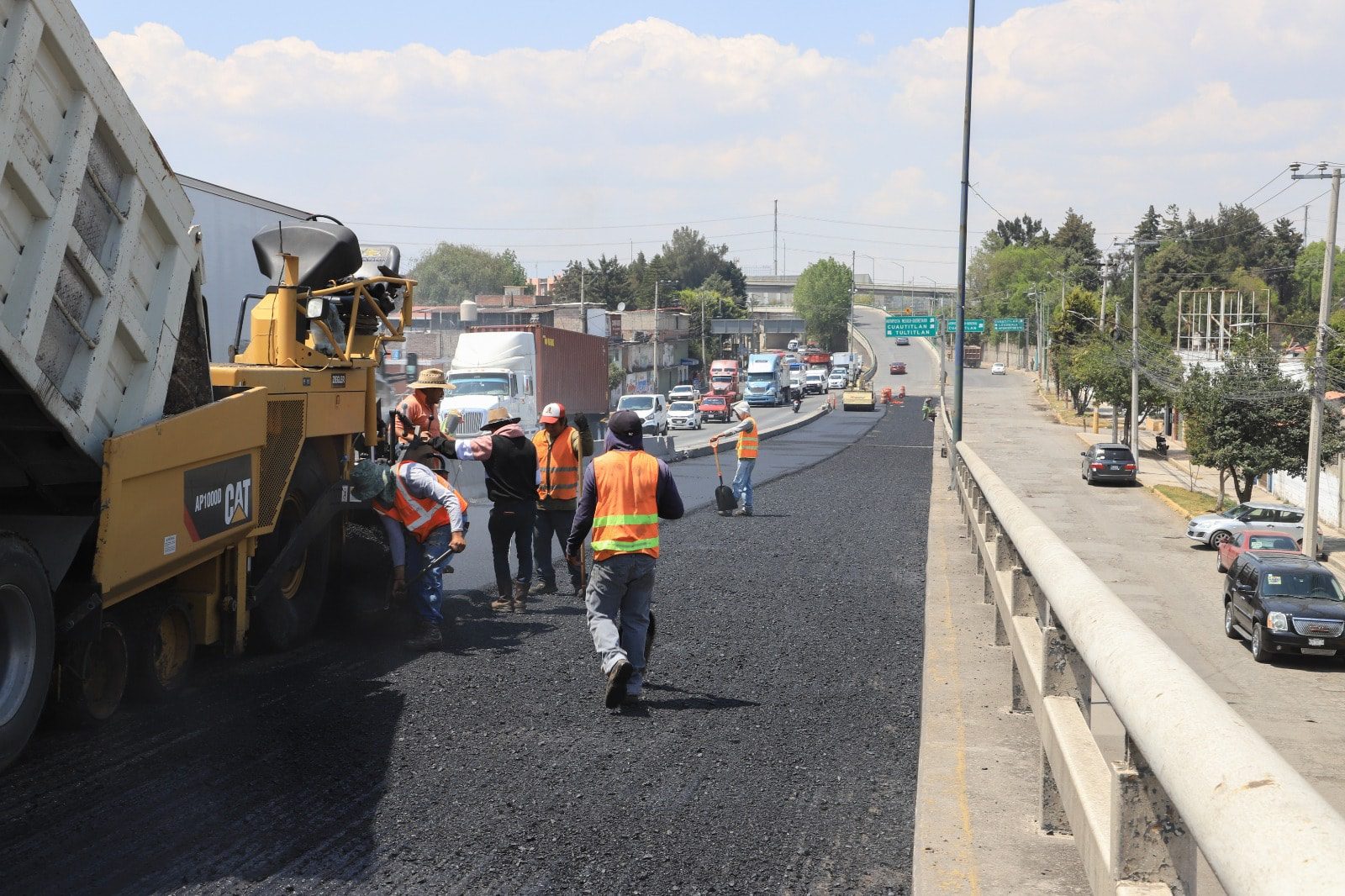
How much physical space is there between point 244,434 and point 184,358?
0.62m

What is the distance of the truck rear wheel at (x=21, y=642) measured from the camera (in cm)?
558

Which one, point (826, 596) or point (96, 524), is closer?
point (96, 524)

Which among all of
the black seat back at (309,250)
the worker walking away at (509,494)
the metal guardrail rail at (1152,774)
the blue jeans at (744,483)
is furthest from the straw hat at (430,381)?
the blue jeans at (744,483)

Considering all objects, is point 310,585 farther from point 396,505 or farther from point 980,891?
point 980,891

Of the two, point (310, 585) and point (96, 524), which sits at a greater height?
point (96, 524)

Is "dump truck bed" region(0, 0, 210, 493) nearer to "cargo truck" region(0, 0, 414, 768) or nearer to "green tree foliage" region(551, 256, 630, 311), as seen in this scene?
"cargo truck" region(0, 0, 414, 768)

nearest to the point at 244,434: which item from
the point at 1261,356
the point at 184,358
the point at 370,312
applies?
the point at 184,358

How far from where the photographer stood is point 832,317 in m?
176

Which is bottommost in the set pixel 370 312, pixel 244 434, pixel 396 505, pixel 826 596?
pixel 826 596

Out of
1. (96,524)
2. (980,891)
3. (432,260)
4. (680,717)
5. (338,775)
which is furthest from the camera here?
(432,260)

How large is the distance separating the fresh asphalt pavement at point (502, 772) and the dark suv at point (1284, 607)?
556 inches

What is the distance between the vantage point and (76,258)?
613 centimetres

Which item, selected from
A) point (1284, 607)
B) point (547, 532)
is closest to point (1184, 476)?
point (1284, 607)

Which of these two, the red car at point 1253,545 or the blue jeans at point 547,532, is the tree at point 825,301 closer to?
the red car at point 1253,545
